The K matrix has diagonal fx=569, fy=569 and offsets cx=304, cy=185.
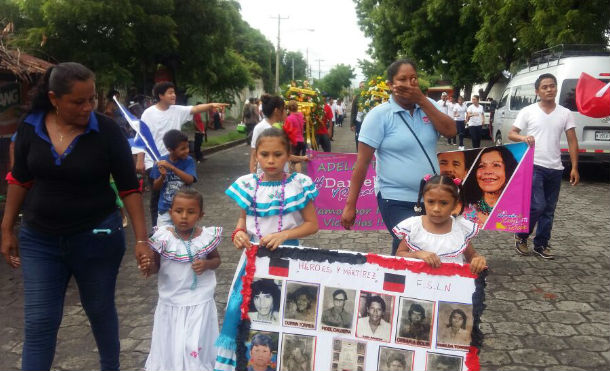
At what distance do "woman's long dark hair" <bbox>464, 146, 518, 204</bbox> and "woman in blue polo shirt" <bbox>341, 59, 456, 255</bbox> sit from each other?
3.59ft

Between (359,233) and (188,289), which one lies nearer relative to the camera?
(188,289)

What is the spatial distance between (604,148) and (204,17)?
9.20m

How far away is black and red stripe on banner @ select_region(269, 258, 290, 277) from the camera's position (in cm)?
281

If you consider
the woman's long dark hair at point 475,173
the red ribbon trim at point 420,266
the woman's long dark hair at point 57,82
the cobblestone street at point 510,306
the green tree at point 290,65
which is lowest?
the cobblestone street at point 510,306

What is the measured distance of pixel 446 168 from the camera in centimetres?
445

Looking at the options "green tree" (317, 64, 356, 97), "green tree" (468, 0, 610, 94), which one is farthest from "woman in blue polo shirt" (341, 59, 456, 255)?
"green tree" (317, 64, 356, 97)

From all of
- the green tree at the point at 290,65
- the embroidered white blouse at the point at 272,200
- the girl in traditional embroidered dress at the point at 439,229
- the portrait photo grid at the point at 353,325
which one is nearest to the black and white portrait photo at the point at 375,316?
the portrait photo grid at the point at 353,325

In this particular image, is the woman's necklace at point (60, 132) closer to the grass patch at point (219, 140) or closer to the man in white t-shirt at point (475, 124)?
the man in white t-shirt at point (475, 124)

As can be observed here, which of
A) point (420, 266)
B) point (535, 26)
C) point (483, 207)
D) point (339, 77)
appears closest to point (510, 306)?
point (483, 207)

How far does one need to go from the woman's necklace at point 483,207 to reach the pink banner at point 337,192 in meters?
1.20

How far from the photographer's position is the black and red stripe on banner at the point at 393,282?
106 inches

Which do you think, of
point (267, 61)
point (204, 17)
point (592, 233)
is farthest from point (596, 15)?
point (267, 61)

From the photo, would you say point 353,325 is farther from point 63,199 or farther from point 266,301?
point 63,199

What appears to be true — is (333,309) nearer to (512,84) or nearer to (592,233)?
(592,233)
